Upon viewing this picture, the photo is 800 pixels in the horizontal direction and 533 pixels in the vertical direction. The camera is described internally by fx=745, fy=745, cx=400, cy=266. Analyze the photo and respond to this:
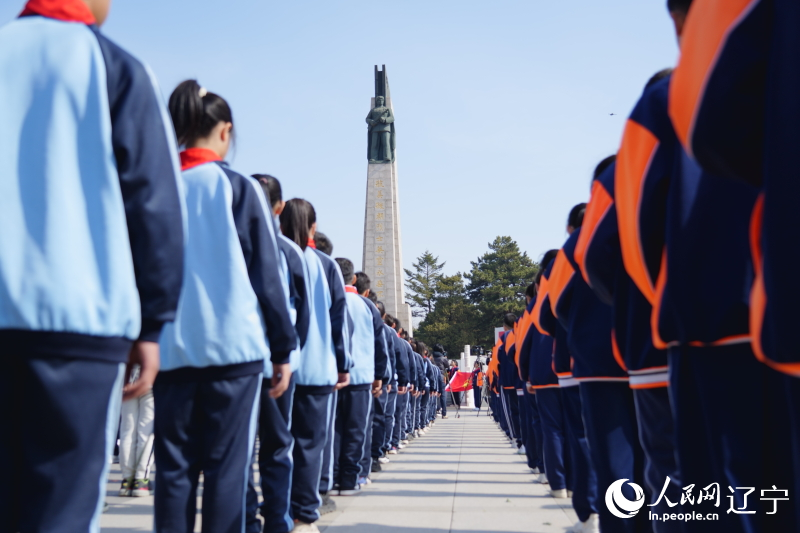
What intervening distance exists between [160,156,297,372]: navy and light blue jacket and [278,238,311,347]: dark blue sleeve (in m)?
0.87

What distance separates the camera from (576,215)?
4.40 meters

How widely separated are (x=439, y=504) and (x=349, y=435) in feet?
3.14

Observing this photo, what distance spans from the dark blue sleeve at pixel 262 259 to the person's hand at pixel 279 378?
81 mm

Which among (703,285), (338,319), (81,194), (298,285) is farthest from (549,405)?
(81,194)

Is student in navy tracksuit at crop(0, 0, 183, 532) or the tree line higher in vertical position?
the tree line

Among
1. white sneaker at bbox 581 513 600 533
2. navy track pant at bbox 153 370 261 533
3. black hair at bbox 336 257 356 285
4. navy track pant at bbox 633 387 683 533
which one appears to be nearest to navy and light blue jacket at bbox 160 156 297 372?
navy track pant at bbox 153 370 261 533

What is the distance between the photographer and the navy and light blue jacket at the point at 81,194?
1.64m

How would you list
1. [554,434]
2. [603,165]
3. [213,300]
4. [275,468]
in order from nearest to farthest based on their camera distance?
[213,300] < [603,165] < [275,468] < [554,434]

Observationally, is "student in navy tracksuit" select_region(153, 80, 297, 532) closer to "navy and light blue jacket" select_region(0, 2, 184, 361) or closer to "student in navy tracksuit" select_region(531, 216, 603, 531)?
"navy and light blue jacket" select_region(0, 2, 184, 361)

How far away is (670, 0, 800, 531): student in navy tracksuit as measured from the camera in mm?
1283

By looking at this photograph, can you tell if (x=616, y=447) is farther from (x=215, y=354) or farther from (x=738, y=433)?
(x=215, y=354)

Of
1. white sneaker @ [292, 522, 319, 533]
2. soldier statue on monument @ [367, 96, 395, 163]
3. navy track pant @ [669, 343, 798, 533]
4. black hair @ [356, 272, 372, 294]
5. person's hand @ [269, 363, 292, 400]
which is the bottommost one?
white sneaker @ [292, 522, 319, 533]

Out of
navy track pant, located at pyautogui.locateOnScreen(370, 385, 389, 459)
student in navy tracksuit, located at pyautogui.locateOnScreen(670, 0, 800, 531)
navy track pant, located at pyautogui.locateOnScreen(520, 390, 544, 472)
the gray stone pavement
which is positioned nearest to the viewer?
student in navy tracksuit, located at pyautogui.locateOnScreen(670, 0, 800, 531)

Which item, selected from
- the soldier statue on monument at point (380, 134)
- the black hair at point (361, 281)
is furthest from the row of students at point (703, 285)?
the soldier statue on monument at point (380, 134)
